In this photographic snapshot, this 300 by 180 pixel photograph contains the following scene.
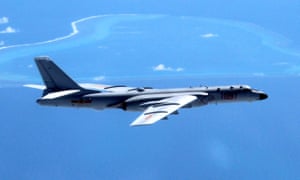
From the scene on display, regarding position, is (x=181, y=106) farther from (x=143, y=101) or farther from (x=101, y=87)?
(x=101, y=87)

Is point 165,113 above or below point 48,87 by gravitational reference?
below

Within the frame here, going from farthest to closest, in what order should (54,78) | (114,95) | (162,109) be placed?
(54,78) → (114,95) → (162,109)

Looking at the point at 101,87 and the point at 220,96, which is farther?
the point at 101,87

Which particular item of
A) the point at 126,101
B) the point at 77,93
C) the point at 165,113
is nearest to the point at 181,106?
the point at 165,113

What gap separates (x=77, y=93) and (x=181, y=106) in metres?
10.9

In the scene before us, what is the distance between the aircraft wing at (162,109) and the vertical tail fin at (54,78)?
911 cm

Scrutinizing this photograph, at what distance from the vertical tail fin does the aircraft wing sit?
9.11m

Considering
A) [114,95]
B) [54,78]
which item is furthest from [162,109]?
[54,78]

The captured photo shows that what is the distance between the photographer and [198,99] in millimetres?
50000

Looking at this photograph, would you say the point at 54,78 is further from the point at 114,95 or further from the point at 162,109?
the point at 162,109

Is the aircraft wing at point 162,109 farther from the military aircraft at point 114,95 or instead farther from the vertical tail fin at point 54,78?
the vertical tail fin at point 54,78

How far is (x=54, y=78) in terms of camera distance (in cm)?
5134

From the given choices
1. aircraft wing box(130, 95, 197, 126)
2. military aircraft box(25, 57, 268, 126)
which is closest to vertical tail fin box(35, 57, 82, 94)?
military aircraft box(25, 57, 268, 126)

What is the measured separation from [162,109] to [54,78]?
1239cm
